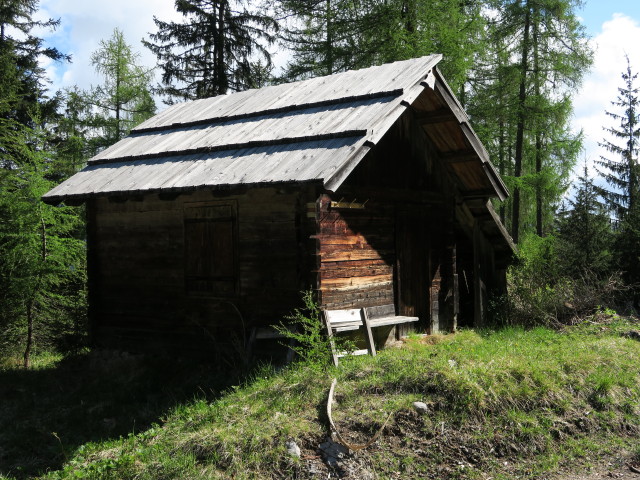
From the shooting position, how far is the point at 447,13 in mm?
17344

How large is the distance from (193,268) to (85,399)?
8.98 ft

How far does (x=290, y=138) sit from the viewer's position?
933cm

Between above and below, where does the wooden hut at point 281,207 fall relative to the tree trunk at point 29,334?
above

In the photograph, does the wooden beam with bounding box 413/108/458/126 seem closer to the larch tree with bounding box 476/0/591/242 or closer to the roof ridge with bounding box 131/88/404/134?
the roof ridge with bounding box 131/88/404/134

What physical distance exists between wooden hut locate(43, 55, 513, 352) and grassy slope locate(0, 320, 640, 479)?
6.01 ft

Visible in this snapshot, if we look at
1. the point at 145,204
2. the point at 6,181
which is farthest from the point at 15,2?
the point at 145,204

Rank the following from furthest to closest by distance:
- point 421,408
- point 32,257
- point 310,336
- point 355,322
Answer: point 32,257 < point 355,322 < point 310,336 < point 421,408

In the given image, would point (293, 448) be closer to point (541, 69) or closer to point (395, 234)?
point (395, 234)

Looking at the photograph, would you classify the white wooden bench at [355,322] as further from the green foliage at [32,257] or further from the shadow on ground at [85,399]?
the green foliage at [32,257]

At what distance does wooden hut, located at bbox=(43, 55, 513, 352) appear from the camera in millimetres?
9047

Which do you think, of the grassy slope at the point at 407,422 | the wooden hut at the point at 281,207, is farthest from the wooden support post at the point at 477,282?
the grassy slope at the point at 407,422

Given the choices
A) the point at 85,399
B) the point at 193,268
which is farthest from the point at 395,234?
the point at 85,399

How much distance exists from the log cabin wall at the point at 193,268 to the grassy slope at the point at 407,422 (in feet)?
5.40

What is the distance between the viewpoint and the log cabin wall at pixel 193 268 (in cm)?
930
